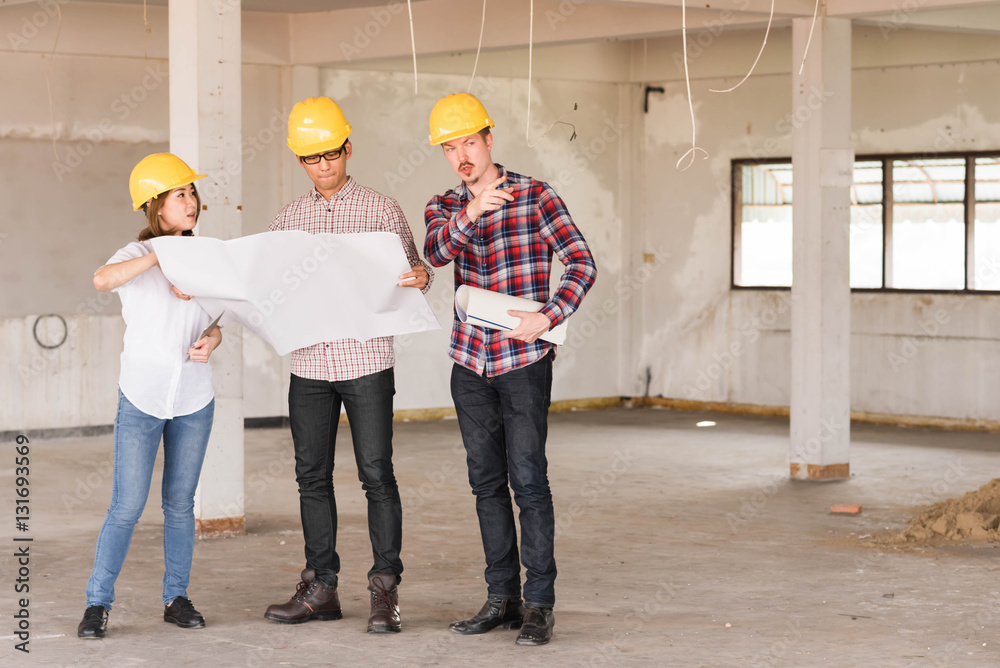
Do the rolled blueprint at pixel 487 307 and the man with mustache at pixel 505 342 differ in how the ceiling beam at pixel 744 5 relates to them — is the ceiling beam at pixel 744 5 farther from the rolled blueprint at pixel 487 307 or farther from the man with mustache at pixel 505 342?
the rolled blueprint at pixel 487 307

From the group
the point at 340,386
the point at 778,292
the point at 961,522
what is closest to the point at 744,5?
the point at 961,522

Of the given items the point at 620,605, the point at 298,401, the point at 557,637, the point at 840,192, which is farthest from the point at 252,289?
the point at 840,192

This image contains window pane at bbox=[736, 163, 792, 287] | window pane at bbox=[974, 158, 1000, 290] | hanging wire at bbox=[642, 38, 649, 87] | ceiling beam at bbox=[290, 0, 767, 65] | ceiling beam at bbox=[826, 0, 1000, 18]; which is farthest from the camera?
hanging wire at bbox=[642, 38, 649, 87]

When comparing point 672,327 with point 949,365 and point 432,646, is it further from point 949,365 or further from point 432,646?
point 432,646

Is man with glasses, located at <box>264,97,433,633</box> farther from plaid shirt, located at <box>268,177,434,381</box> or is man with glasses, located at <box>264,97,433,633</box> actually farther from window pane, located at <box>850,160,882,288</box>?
window pane, located at <box>850,160,882,288</box>

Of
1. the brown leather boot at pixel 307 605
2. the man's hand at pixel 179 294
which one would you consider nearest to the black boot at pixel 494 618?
the brown leather boot at pixel 307 605

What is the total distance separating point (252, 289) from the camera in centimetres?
361

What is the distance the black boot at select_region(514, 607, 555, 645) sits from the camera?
3.73 metres

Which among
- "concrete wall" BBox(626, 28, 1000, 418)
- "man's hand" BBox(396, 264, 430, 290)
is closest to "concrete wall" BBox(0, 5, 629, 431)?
"concrete wall" BBox(626, 28, 1000, 418)

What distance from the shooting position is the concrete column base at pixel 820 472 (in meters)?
7.30

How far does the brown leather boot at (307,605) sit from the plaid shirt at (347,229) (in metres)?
0.72

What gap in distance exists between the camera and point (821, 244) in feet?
23.8

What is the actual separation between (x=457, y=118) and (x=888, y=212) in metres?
7.01

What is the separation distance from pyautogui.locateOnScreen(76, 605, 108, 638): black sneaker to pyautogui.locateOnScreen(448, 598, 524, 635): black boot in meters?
1.10
